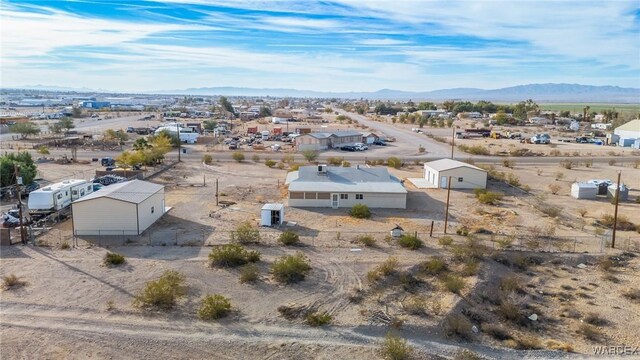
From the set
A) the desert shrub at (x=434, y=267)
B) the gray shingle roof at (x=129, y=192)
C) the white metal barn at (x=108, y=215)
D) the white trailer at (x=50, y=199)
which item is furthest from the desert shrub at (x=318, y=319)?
the white trailer at (x=50, y=199)

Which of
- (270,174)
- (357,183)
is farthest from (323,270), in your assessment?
(270,174)

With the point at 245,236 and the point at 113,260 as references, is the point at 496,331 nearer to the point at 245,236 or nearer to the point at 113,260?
the point at 245,236

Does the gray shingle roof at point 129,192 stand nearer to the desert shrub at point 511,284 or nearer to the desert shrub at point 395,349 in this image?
the desert shrub at point 395,349

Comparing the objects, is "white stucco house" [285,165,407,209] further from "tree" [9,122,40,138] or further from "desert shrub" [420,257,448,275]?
"tree" [9,122,40,138]

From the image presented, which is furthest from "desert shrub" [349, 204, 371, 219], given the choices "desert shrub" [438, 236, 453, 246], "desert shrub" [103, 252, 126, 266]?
"desert shrub" [103, 252, 126, 266]

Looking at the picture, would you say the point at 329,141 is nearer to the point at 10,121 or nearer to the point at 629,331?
the point at 629,331

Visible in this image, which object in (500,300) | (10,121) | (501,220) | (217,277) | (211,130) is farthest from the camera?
(10,121)
